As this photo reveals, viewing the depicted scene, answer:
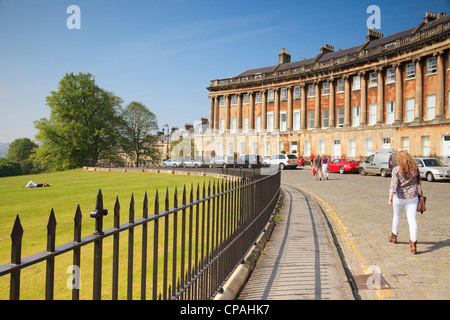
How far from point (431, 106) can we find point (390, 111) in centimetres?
552

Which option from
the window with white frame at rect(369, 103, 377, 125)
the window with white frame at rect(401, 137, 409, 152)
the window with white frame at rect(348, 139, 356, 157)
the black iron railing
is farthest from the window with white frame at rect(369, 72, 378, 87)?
the black iron railing

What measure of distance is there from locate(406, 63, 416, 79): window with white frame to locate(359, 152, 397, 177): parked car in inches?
645

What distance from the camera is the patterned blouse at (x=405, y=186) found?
704cm

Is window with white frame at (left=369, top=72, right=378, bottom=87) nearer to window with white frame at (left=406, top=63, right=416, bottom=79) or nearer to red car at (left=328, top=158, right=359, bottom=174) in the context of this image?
window with white frame at (left=406, top=63, right=416, bottom=79)

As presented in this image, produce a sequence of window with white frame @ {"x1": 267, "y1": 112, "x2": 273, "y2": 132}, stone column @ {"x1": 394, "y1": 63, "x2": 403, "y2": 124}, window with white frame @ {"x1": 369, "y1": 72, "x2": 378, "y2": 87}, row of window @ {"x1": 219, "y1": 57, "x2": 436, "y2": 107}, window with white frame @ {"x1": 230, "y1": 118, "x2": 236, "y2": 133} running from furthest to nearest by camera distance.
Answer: window with white frame @ {"x1": 230, "y1": 118, "x2": 236, "y2": 133} → window with white frame @ {"x1": 267, "y1": 112, "x2": 273, "y2": 132} → window with white frame @ {"x1": 369, "y1": 72, "x2": 378, "y2": 87} → stone column @ {"x1": 394, "y1": 63, "x2": 403, "y2": 124} → row of window @ {"x1": 219, "y1": 57, "x2": 436, "y2": 107}

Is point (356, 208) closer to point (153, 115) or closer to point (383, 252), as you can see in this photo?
point (383, 252)

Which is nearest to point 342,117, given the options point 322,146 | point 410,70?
point 322,146

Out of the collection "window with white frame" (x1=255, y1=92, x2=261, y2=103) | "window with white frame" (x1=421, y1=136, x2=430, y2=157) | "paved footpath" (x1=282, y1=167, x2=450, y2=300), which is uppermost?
"window with white frame" (x1=255, y1=92, x2=261, y2=103)

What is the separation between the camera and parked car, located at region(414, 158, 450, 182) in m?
23.6

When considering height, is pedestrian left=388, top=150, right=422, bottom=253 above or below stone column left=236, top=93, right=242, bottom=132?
below

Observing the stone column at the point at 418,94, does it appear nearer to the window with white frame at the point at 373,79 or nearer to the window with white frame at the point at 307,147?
the window with white frame at the point at 373,79

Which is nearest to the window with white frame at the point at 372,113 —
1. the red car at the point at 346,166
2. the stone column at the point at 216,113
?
the red car at the point at 346,166

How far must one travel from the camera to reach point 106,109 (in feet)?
187

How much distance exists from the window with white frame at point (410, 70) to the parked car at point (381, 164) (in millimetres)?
16394
